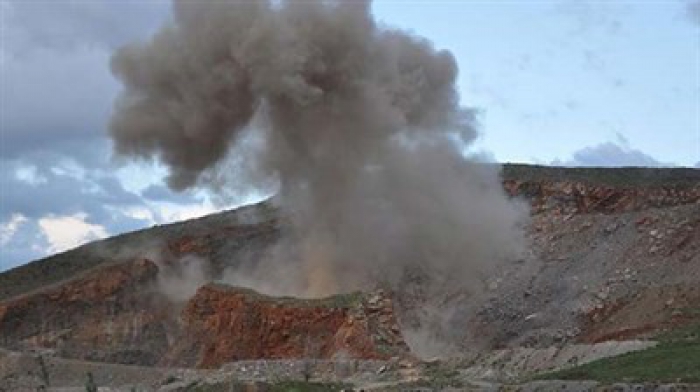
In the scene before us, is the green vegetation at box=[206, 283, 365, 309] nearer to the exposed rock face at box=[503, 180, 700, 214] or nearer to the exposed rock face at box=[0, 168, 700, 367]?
the exposed rock face at box=[0, 168, 700, 367]

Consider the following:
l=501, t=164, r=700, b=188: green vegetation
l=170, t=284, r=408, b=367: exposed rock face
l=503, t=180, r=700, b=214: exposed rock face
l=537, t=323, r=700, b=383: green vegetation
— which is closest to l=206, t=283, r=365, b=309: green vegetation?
l=170, t=284, r=408, b=367: exposed rock face

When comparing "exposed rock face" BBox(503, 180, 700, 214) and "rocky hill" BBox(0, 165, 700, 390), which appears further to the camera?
"exposed rock face" BBox(503, 180, 700, 214)

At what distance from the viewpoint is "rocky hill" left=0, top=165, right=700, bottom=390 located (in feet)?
140

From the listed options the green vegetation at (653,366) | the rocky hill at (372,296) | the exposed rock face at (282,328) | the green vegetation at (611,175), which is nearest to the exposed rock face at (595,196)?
the rocky hill at (372,296)

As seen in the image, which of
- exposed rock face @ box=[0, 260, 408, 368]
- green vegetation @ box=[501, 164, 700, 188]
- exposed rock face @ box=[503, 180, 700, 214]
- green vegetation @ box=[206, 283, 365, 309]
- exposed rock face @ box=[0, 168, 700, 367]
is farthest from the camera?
green vegetation @ box=[501, 164, 700, 188]

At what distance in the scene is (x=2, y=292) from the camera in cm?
6669

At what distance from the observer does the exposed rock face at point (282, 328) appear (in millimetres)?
42281

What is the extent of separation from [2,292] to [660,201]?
35787 mm

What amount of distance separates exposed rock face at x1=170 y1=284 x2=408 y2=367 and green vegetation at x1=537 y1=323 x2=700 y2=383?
1097 cm

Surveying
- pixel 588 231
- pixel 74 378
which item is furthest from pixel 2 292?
pixel 588 231

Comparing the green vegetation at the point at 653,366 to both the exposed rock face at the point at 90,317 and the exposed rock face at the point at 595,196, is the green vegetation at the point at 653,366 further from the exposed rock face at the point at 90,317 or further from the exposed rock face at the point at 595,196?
the exposed rock face at the point at 90,317

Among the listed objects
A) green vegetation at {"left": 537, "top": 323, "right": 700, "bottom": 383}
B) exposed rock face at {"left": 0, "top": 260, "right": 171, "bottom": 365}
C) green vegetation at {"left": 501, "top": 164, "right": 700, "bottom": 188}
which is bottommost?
green vegetation at {"left": 537, "top": 323, "right": 700, "bottom": 383}

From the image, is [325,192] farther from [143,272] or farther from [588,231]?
[143,272]

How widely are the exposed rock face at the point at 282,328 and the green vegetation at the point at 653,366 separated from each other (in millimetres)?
10967
